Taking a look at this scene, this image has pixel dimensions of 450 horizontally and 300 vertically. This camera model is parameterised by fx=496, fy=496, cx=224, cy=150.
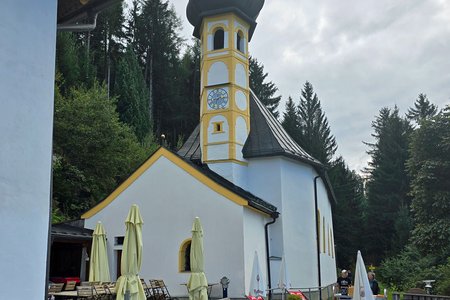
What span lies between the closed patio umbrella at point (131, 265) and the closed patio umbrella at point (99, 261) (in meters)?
3.54

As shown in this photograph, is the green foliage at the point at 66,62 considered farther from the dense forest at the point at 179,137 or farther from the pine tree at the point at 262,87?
the pine tree at the point at 262,87

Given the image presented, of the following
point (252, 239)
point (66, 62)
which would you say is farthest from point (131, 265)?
point (66, 62)

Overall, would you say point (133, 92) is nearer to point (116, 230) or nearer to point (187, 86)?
point (187, 86)

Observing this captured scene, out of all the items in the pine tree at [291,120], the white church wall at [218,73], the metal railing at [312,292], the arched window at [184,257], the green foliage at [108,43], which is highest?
the green foliage at [108,43]

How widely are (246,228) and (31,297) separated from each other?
11.1 meters

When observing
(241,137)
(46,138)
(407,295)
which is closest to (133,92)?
(241,137)

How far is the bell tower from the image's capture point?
63.4 ft

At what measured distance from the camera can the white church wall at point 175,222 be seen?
15547 mm

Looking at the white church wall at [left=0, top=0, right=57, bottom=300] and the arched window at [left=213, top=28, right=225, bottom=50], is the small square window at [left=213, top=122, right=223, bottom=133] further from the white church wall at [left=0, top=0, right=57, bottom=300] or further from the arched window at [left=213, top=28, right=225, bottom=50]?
the white church wall at [left=0, top=0, right=57, bottom=300]

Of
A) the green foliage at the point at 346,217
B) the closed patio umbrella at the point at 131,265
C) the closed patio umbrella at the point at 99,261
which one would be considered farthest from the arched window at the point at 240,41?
the green foliage at the point at 346,217

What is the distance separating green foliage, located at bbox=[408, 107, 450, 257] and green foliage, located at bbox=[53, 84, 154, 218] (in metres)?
15.5

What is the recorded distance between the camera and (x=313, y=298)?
19.4 m

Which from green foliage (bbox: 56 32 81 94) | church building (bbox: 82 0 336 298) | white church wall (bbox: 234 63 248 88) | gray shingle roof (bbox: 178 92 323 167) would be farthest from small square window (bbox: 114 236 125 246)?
green foliage (bbox: 56 32 81 94)

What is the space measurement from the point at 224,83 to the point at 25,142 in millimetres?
14875
